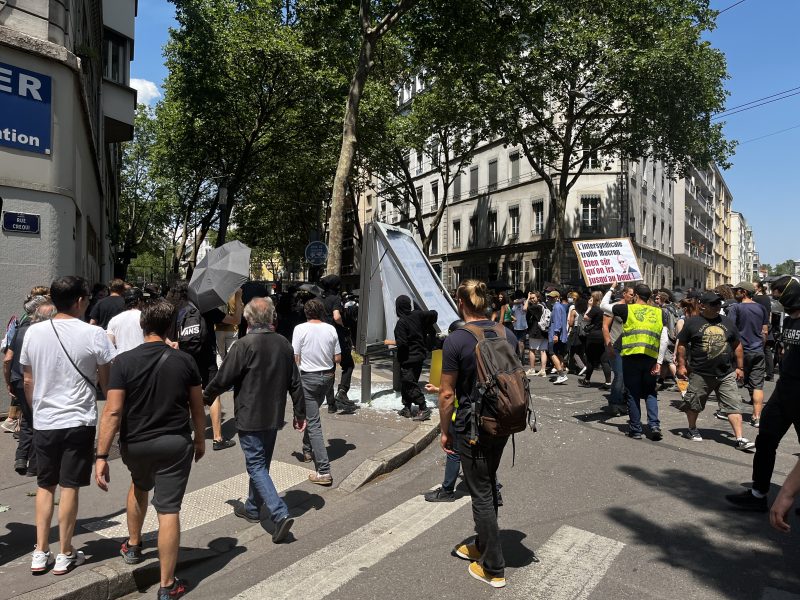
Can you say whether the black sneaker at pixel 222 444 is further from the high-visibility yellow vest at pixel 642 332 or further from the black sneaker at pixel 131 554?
the high-visibility yellow vest at pixel 642 332

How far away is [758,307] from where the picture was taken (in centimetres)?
840

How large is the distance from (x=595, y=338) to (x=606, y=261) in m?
5.14

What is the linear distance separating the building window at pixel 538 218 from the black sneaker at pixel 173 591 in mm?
32101

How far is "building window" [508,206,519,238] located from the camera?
35719 mm

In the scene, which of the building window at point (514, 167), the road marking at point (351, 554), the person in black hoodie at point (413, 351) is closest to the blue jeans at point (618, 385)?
the person in black hoodie at point (413, 351)

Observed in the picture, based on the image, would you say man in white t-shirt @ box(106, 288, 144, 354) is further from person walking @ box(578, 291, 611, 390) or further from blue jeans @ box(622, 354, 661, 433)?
person walking @ box(578, 291, 611, 390)

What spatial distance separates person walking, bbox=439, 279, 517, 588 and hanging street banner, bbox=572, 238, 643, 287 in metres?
11.5

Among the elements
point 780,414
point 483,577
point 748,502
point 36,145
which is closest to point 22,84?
point 36,145

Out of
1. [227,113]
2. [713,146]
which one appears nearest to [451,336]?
[227,113]

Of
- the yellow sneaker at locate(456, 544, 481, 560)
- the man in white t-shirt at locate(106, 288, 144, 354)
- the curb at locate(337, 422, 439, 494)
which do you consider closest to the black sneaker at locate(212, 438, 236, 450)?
the man in white t-shirt at locate(106, 288, 144, 354)

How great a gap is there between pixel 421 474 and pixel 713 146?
75.7 feet

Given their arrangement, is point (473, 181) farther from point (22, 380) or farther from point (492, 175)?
point (22, 380)

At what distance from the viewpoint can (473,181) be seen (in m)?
39.3

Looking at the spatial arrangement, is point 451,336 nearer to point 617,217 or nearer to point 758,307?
point 758,307
